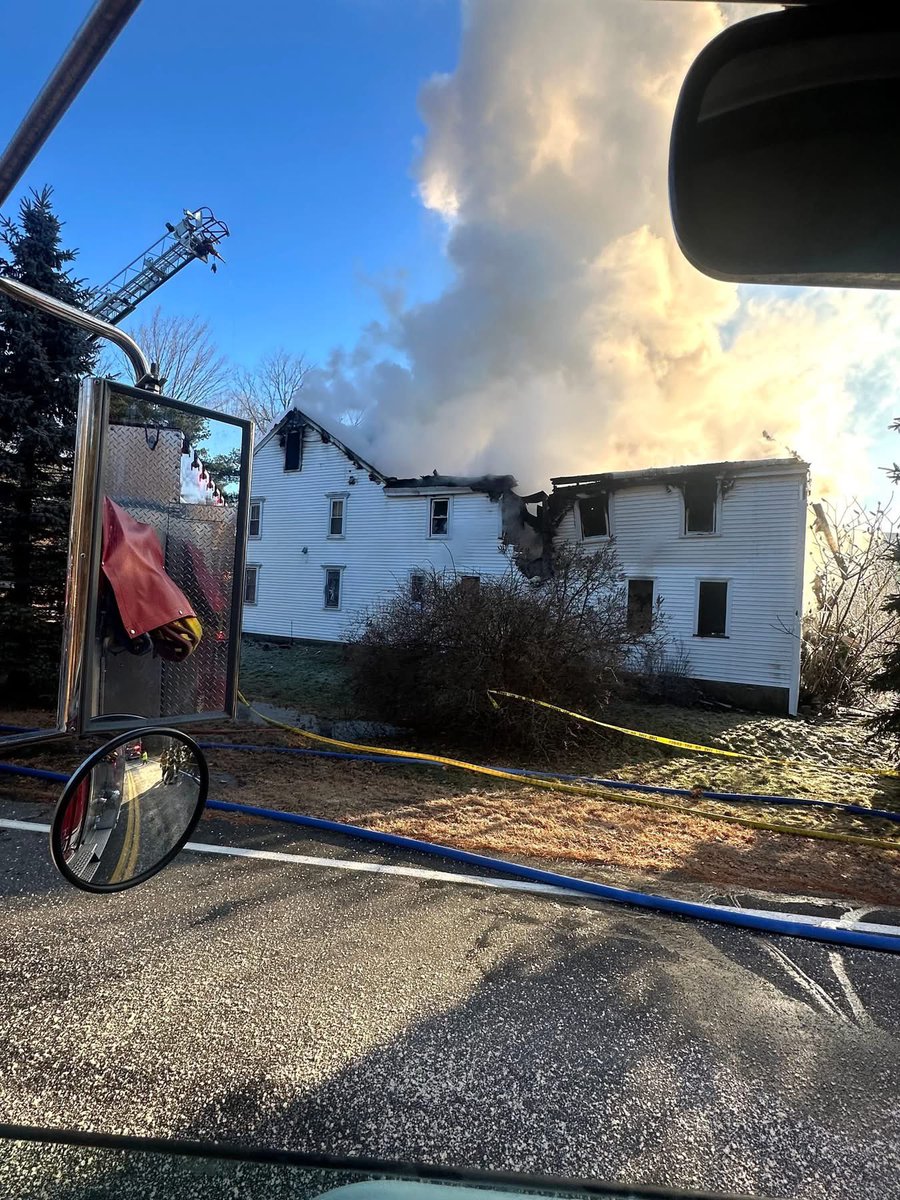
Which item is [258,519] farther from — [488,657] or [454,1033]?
[454,1033]

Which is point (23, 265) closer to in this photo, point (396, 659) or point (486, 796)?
point (396, 659)

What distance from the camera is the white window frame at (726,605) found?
1642cm

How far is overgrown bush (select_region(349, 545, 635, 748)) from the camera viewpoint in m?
10.4

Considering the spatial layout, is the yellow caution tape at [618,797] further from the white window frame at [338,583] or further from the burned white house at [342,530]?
the white window frame at [338,583]

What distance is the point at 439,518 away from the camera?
69.6 ft

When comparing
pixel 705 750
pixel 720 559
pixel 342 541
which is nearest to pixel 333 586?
pixel 342 541

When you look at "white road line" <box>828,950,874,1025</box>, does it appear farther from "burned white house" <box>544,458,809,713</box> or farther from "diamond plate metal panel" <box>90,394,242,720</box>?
"burned white house" <box>544,458,809,713</box>

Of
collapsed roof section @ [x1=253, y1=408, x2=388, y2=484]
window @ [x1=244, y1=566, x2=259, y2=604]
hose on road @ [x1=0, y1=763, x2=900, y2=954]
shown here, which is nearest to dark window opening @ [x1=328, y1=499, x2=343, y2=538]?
collapsed roof section @ [x1=253, y1=408, x2=388, y2=484]

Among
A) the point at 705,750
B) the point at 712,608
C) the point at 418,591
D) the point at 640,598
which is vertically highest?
the point at 640,598

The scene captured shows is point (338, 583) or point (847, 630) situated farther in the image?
point (338, 583)

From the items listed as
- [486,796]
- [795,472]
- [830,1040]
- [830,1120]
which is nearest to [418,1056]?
[830,1120]

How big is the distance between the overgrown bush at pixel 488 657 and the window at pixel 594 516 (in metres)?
6.33

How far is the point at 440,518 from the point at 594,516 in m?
5.05

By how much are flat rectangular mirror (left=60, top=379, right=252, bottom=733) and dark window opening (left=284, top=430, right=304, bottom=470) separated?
23.6 m
